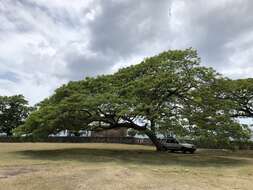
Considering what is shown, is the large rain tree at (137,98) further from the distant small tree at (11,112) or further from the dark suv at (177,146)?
the distant small tree at (11,112)

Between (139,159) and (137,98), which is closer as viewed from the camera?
(139,159)

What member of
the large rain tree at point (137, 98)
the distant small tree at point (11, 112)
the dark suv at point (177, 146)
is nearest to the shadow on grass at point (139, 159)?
the large rain tree at point (137, 98)

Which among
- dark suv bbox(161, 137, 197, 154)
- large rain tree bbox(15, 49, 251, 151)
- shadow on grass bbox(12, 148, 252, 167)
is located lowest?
shadow on grass bbox(12, 148, 252, 167)

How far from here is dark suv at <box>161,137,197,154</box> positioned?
27.6 metres

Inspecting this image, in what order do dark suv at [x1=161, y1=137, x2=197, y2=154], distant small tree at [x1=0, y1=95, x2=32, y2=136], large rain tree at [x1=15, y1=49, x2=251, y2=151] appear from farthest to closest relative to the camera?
distant small tree at [x1=0, y1=95, x2=32, y2=136] < dark suv at [x1=161, y1=137, x2=197, y2=154] < large rain tree at [x1=15, y1=49, x2=251, y2=151]

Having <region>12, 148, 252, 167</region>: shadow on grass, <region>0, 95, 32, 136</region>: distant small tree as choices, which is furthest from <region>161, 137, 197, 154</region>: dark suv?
<region>0, 95, 32, 136</region>: distant small tree

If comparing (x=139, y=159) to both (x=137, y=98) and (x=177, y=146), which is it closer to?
(x=137, y=98)

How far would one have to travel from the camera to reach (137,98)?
20781 millimetres

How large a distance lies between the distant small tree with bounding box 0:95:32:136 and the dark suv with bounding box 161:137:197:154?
79.8 ft

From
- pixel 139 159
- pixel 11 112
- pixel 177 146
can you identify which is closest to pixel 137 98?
pixel 139 159

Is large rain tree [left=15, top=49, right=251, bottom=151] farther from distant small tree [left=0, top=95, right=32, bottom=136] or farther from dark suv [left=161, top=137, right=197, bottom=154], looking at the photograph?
distant small tree [left=0, top=95, right=32, bottom=136]

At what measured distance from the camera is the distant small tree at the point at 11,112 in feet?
149

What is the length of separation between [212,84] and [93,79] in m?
8.23

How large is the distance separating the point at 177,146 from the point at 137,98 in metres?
8.90
